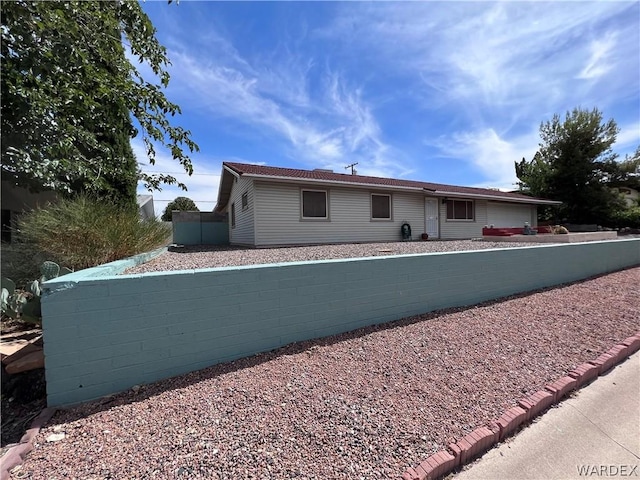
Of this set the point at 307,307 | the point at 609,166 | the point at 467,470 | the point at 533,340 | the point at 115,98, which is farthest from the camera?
the point at 609,166

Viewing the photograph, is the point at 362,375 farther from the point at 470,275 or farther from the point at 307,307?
the point at 470,275

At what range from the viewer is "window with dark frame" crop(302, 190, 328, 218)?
11.7 m

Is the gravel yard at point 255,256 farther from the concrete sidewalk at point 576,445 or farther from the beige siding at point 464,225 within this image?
the beige siding at point 464,225

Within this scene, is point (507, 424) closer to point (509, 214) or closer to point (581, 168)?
point (509, 214)

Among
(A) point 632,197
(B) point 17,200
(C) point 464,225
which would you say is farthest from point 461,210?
(A) point 632,197

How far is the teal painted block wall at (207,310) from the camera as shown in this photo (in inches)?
94.0

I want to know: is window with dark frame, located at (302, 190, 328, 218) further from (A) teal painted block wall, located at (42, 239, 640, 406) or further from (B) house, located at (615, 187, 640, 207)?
(B) house, located at (615, 187, 640, 207)

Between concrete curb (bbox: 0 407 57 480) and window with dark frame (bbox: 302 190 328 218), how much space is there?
383 inches

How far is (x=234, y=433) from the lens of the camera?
2.16 metres

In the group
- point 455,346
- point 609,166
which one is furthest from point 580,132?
Answer: point 455,346

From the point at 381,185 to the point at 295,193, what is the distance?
12.5 ft

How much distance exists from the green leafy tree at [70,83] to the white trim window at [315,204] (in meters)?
6.19

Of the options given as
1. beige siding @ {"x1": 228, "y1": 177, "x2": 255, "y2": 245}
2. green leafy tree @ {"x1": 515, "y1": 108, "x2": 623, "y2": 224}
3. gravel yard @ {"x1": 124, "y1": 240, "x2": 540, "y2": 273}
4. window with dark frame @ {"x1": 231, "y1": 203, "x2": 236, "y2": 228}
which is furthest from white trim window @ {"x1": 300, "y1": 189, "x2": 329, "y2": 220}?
green leafy tree @ {"x1": 515, "y1": 108, "x2": 623, "y2": 224}

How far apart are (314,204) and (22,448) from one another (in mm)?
10442
